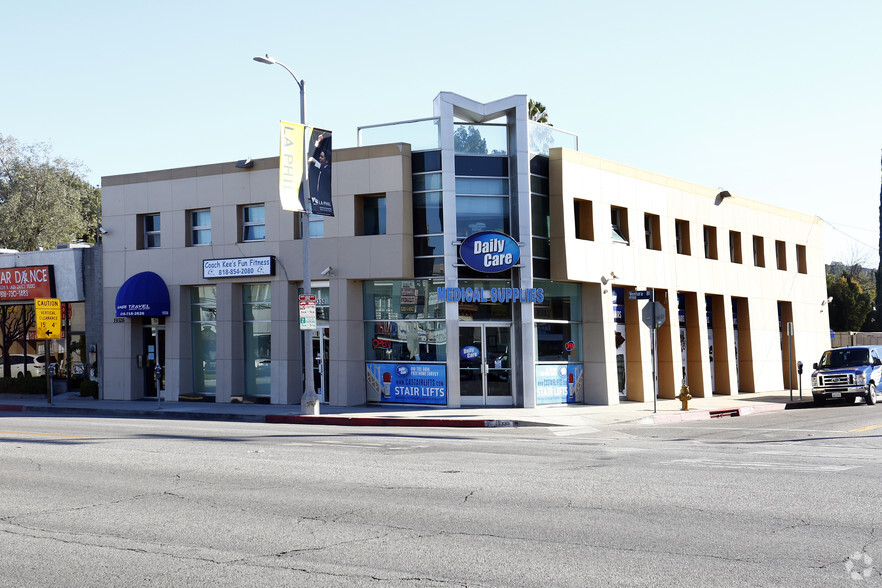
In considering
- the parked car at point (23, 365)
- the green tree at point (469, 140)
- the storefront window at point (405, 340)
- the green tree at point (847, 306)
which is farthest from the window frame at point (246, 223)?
the green tree at point (847, 306)

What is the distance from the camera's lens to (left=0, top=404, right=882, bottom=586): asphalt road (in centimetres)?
691

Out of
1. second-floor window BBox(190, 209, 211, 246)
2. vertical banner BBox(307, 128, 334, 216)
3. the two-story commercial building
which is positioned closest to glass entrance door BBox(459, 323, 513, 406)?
the two-story commercial building

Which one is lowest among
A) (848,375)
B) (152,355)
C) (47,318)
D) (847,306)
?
(848,375)

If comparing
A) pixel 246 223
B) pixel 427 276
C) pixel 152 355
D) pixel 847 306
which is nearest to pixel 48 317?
pixel 152 355

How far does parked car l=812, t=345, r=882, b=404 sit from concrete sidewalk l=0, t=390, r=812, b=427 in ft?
3.15

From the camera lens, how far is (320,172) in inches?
953

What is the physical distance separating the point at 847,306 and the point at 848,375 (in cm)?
3392

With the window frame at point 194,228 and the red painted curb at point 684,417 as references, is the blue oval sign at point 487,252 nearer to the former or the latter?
the red painted curb at point 684,417

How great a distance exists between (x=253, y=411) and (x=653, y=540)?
19.1 m

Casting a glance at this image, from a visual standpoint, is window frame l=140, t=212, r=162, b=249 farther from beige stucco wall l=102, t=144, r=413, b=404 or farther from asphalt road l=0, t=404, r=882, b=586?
asphalt road l=0, t=404, r=882, b=586

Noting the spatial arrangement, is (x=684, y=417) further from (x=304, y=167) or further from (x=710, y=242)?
(x=304, y=167)

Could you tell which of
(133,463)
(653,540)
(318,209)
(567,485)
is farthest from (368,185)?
(653,540)

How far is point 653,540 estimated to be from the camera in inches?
309

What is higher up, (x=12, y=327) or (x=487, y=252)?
(x=487, y=252)
